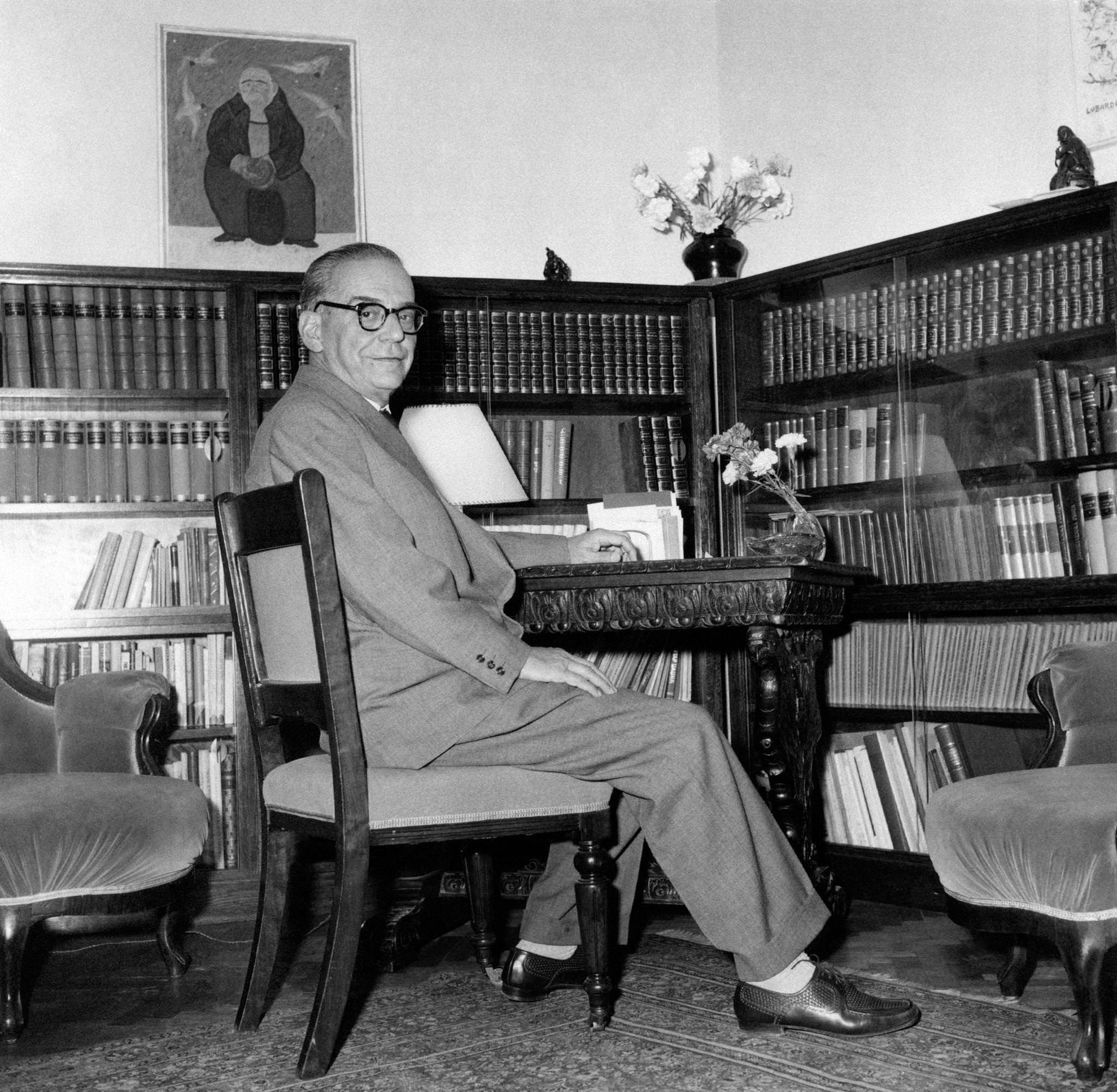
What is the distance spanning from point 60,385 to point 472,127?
154 centimetres

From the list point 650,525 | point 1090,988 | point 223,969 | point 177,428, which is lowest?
point 223,969

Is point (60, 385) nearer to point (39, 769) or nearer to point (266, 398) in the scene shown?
point (266, 398)

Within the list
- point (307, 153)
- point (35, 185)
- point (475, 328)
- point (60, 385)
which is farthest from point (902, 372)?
point (35, 185)

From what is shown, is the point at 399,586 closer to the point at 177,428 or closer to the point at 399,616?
the point at 399,616

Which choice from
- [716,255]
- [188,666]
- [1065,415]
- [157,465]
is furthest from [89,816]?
[716,255]

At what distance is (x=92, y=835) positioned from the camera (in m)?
2.41

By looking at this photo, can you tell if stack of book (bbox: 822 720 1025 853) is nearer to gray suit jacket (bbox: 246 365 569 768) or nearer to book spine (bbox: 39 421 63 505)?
gray suit jacket (bbox: 246 365 569 768)

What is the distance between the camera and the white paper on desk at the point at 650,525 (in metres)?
2.99

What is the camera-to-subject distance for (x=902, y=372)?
3.54 meters

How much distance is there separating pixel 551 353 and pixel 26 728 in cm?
179

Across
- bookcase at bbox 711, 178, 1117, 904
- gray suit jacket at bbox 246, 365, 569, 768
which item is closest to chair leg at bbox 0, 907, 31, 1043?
gray suit jacket at bbox 246, 365, 569, 768

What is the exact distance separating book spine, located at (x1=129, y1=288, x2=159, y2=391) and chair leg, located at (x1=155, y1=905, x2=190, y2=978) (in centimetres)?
149

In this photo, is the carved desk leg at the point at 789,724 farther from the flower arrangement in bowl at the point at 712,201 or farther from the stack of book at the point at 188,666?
the flower arrangement in bowl at the point at 712,201

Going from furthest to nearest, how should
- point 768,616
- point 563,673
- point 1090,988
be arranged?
point 768,616 → point 563,673 → point 1090,988
